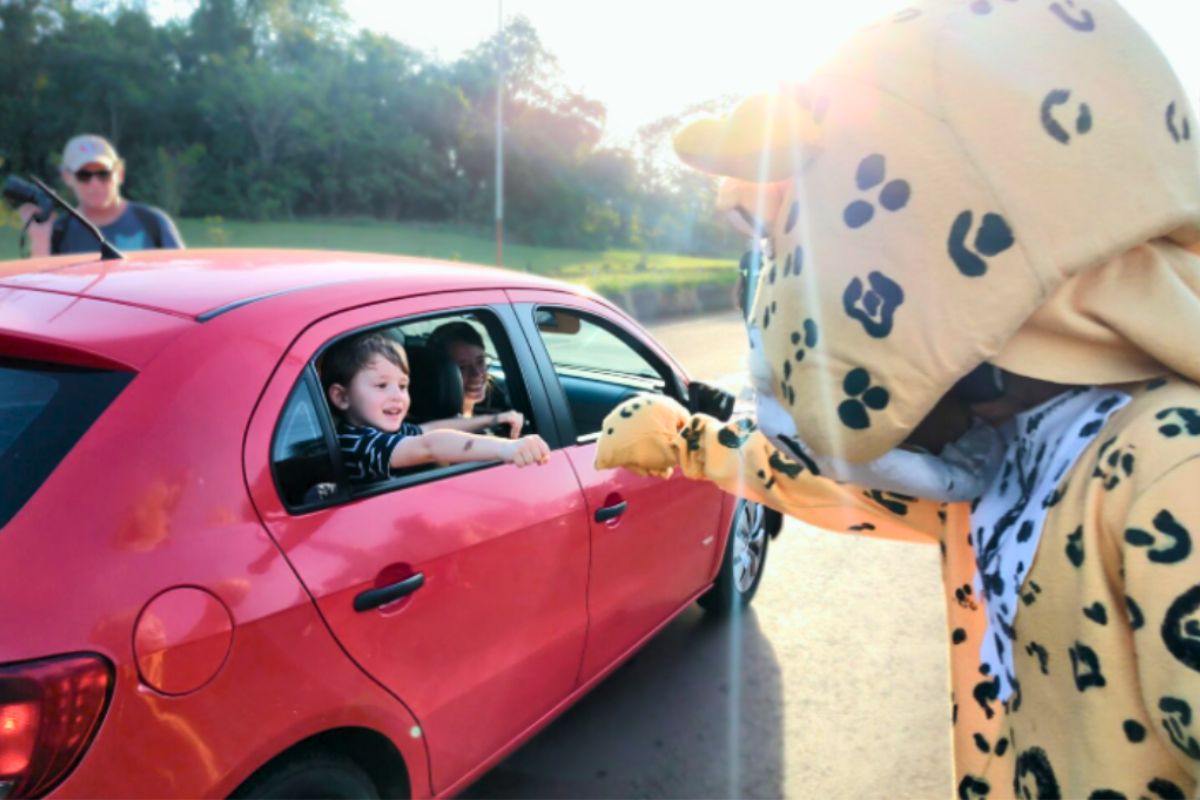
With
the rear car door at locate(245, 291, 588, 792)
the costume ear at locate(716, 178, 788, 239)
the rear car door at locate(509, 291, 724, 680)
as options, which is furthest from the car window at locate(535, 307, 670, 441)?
the costume ear at locate(716, 178, 788, 239)

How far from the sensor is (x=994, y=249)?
3.00 feet

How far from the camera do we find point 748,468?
58.8 inches

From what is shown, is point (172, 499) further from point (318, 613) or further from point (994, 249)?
point (994, 249)

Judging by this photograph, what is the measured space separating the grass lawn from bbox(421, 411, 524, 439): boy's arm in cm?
1486

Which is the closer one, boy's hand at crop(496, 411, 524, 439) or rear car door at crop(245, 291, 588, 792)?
rear car door at crop(245, 291, 588, 792)

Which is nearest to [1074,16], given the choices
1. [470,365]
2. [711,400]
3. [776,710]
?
[711,400]

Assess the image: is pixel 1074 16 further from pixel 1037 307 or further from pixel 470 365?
pixel 470 365

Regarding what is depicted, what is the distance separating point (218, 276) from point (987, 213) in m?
1.73

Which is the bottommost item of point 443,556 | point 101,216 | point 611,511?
point 611,511

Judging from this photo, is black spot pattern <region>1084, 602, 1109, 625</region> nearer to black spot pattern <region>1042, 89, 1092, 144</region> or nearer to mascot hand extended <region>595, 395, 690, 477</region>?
black spot pattern <region>1042, 89, 1092, 144</region>

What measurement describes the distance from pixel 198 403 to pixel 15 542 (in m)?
0.37

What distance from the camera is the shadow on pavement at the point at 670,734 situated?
2.61 meters

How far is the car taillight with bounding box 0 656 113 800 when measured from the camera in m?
1.26

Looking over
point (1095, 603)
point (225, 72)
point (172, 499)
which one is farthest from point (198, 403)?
point (225, 72)
